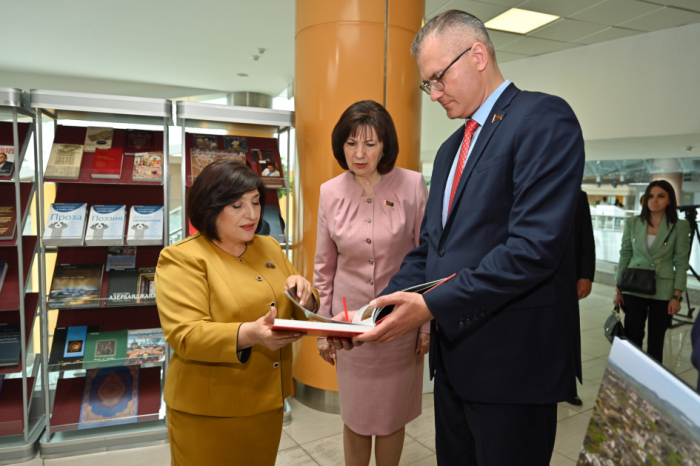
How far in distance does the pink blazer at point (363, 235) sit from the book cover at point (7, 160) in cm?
201

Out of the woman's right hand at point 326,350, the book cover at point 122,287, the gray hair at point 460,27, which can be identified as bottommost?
the woman's right hand at point 326,350

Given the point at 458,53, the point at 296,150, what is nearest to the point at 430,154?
the point at 296,150

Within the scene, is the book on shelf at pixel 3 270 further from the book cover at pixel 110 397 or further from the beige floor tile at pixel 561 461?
the beige floor tile at pixel 561 461

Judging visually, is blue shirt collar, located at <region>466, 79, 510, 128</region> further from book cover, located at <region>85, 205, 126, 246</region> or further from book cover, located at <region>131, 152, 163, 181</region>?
book cover, located at <region>85, 205, 126, 246</region>

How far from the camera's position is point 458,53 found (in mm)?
1485

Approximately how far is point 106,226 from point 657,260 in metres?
4.60

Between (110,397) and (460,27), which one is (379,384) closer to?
(460,27)

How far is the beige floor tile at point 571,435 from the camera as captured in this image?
3.13m

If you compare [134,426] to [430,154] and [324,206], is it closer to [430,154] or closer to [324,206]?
[324,206]

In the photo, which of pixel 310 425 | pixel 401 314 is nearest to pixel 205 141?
pixel 310 425

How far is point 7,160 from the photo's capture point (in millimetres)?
2914

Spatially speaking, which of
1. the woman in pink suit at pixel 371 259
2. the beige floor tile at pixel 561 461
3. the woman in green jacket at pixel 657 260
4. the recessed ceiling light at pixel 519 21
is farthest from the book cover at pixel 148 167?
the recessed ceiling light at pixel 519 21

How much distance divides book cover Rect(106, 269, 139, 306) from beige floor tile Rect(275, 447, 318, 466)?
141 centimetres

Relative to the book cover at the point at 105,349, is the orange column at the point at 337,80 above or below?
Answer: above
